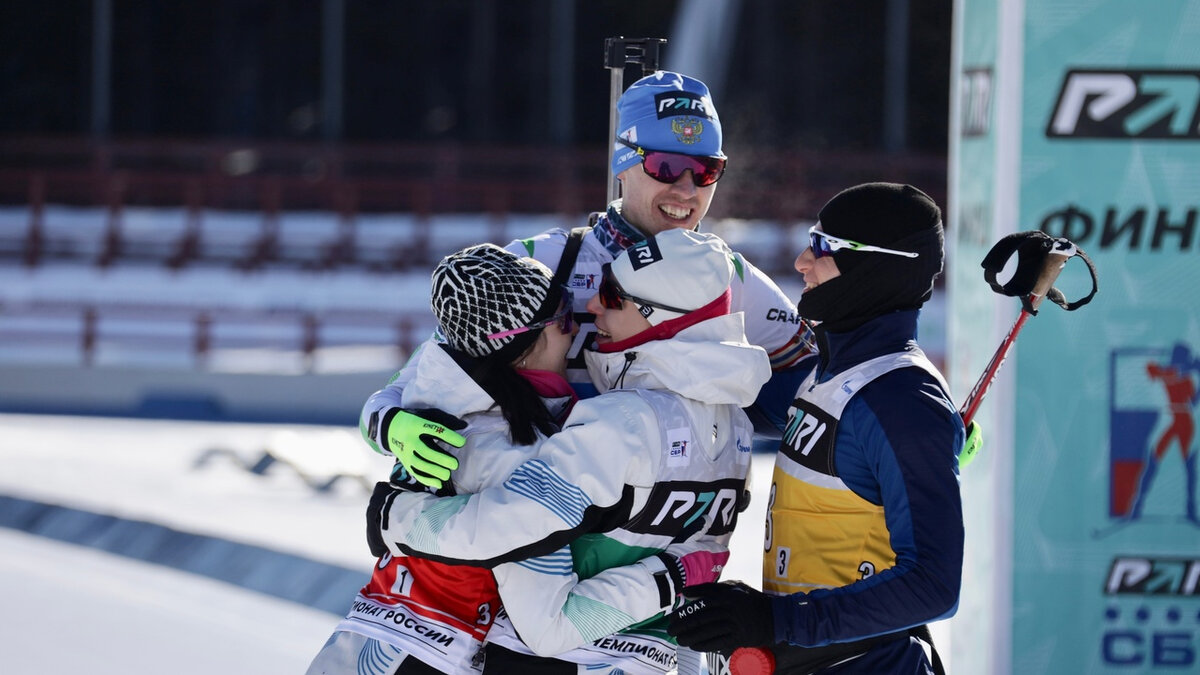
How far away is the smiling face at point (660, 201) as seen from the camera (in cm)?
321

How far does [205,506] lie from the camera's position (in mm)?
8297

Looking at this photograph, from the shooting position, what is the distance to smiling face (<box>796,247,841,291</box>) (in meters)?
2.69

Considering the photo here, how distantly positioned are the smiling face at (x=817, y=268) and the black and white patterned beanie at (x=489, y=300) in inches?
17.7

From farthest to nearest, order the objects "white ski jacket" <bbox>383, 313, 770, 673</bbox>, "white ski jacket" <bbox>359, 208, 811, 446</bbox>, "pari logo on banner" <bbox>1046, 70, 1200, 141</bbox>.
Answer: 1. "pari logo on banner" <bbox>1046, 70, 1200, 141</bbox>
2. "white ski jacket" <bbox>359, 208, 811, 446</bbox>
3. "white ski jacket" <bbox>383, 313, 770, 673</bbox>

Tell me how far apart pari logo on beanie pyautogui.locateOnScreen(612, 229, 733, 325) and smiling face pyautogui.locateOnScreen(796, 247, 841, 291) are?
0.46 feet

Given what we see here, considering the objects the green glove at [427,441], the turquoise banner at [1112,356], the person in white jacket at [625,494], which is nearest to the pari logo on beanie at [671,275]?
the person in white jacket at [625,494]

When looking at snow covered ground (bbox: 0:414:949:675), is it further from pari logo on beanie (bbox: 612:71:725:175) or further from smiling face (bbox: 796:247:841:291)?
smiling face (bbox: 796:247:841:291)

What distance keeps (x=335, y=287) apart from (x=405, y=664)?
15.8 meters

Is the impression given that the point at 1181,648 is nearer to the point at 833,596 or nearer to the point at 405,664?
the point at 833,596

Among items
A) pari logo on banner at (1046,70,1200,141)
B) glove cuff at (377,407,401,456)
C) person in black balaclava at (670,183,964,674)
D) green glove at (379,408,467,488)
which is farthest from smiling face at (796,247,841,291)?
pari logo on banner at (1046,70,1200,141)

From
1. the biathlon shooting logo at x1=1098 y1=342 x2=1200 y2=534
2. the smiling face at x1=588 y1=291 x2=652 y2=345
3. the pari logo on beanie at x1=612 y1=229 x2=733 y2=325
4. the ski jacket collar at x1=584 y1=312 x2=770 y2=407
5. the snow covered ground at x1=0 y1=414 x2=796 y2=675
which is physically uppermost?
the pari logo on beanie at x1=612 y1=229 x2=733 y2=325

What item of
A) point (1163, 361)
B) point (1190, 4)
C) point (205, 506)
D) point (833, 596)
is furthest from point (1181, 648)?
point (205, 506)

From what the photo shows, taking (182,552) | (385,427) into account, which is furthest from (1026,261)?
(182,552)

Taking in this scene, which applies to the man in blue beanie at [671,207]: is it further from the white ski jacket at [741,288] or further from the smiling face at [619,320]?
the smiling face at [619,320]
